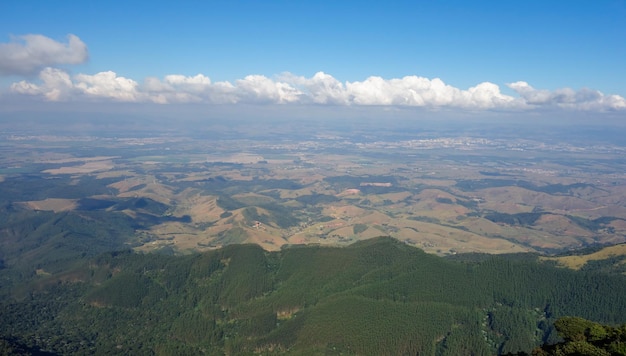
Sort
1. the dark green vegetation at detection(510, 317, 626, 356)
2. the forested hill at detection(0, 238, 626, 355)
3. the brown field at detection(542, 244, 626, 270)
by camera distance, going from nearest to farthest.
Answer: the dark green vegetation at detection(510, 317, 626, 356) → the forested hill at detection(0, 238, 626, 355) → the brown field at detection(542, 244, 626, 270)

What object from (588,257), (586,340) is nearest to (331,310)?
(586,340)

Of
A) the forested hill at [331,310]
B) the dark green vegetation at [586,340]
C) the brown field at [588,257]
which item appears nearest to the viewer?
the dark green vegetation at [586,340]

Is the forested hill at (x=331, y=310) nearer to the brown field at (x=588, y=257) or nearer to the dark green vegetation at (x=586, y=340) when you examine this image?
the brown field at (x=588, y=257)

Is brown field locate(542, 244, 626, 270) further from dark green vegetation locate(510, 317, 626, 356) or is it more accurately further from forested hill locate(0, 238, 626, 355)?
dark green vegetation locate(510, 317, 626, 356)

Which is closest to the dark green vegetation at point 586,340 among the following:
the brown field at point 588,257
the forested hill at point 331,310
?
the forested hill at point 331,310

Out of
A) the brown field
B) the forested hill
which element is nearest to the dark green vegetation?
the forested hill

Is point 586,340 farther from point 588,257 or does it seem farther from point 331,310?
point 588,257

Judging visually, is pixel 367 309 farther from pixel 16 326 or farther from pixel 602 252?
pixel 16 326

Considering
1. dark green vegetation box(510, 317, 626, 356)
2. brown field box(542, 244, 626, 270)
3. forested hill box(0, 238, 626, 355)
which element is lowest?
forested hill box(0, 238, 626, 355)
